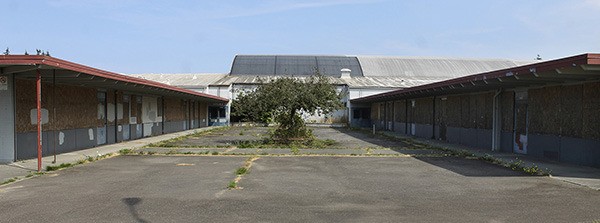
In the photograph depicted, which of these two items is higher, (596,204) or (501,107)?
(501,107)

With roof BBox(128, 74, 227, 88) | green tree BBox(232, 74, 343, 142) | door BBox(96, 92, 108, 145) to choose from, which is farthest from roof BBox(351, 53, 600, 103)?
roof BBox(128, 74, 227, 88)

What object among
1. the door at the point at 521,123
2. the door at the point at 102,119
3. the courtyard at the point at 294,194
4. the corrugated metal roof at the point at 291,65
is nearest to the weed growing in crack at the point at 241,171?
the courtyard at the point at 294,194

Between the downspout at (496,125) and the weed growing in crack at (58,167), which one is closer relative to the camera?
the weed growing in crack at (58,167)

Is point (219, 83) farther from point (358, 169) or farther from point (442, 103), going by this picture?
point (358, 169)

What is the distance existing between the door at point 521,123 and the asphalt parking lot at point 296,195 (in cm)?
528

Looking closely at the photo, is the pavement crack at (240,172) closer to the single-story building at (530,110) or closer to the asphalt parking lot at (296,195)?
the asphalt parking lot at (296,195)

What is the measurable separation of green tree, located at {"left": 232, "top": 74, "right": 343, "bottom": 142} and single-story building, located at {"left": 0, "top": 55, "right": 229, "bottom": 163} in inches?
201

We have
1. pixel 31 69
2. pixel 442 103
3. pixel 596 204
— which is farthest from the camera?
pixel 442 103

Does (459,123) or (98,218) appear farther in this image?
(459,123)

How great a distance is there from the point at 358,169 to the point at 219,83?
45764 mm

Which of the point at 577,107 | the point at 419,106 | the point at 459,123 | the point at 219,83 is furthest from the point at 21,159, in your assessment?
the point at 219,83

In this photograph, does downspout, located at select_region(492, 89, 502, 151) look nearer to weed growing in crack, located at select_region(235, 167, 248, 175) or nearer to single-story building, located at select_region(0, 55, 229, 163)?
weed growing in crack, located at select_region(235, 167, 248, 175)

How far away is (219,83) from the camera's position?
58.2 meters

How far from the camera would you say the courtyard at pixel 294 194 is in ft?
25.6
